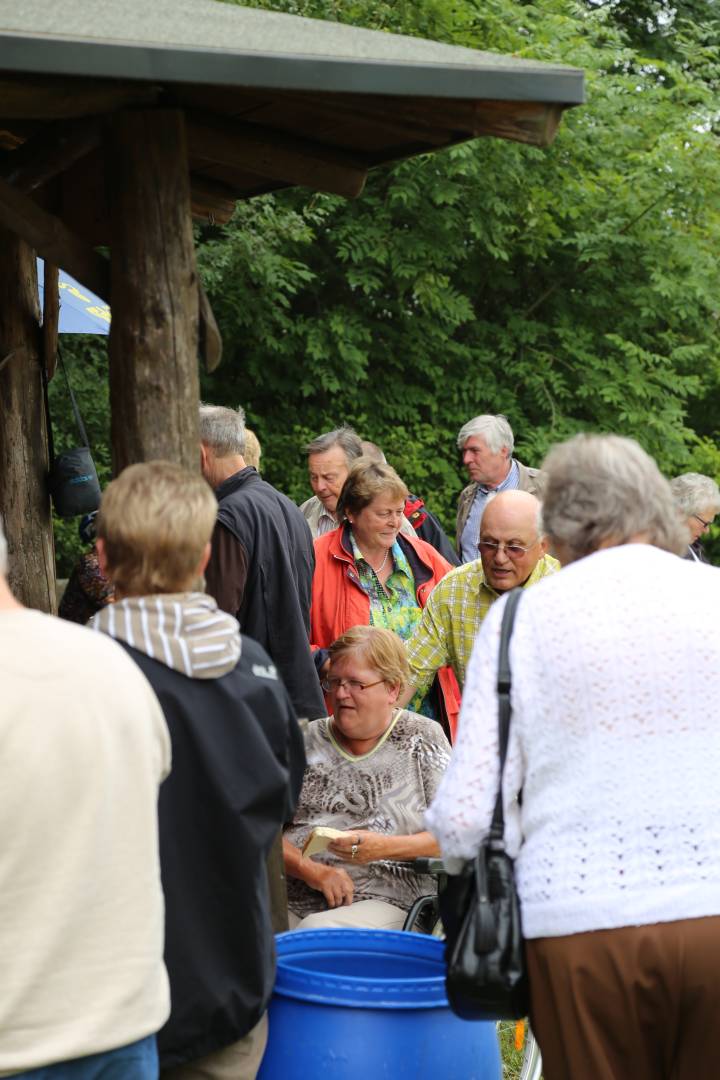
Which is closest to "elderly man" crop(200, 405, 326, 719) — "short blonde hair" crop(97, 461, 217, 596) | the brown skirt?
"short blonde hair" crop(97, 461, 217, 596)

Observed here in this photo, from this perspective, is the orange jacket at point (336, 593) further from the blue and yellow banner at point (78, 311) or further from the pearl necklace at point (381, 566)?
the blue and yellow banner at point (78, 311)

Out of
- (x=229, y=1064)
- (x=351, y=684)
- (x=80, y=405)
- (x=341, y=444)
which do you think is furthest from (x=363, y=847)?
(x=80, y=405)

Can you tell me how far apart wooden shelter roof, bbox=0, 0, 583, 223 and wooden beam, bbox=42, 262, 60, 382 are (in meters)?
0.51

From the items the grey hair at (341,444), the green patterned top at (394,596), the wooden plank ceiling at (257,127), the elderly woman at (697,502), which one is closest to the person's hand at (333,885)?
the green patterned top at (394,596)

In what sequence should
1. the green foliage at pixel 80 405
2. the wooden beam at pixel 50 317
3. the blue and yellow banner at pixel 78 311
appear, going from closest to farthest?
the wooden beam at pixel 50 317 → the blue and yellow banner at pixel 78 311 → the green foliage at pixel 80 405

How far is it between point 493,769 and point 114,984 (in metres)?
0.81

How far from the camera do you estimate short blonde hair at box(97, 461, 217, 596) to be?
273 cm

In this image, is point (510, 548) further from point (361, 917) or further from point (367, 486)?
point (361, 917)

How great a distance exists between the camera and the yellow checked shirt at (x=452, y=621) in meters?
5.11

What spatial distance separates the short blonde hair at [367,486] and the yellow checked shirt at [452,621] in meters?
0.65

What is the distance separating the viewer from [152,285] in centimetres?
348

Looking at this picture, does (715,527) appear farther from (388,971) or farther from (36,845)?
(36,845)

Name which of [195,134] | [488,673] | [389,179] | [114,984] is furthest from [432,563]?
[389,179]

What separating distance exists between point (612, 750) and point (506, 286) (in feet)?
33.1
